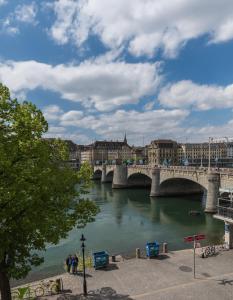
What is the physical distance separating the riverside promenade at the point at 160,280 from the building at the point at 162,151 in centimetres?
16098

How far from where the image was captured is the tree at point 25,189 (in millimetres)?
13062

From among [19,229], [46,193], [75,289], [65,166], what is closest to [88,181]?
[65,166]

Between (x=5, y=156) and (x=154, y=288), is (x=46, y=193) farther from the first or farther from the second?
(x=154, y=288)

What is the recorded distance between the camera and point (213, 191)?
173ft

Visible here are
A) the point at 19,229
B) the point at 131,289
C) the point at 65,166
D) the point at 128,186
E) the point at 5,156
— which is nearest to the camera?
the point at 5,156

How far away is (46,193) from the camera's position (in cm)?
1407

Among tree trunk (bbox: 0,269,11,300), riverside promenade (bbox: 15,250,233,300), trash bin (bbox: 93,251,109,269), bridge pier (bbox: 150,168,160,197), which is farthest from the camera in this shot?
bridge pier (bbox: 150,168,160,197)

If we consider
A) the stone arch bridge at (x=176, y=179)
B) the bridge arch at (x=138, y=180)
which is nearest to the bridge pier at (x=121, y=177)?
the stone arch bridge at (x=176, y=179)

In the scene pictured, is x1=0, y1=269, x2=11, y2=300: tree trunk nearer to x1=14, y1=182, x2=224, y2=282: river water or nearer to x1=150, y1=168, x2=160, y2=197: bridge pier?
x1=14, y1=182, x2=224, y2=282: river water

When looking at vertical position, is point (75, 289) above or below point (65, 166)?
below

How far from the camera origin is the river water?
32312 mm

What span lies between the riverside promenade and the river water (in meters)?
7.29

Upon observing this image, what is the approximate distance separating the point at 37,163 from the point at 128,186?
297 feet

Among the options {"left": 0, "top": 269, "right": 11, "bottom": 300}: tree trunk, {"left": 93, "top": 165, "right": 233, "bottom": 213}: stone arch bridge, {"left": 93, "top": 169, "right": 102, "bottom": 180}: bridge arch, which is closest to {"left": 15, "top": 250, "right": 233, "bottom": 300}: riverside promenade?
{"left": 0, "top": 269, "right": 11, "bottom": 300}: tree trunk
